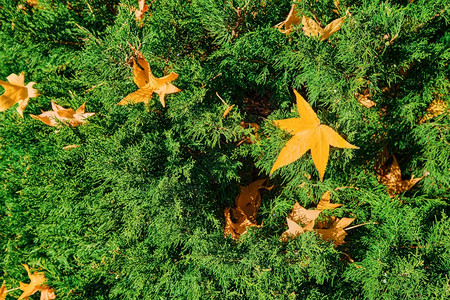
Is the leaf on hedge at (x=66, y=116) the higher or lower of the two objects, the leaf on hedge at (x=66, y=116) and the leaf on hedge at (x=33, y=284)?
the higher

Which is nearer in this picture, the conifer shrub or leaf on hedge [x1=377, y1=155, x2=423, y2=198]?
the conifer shrub

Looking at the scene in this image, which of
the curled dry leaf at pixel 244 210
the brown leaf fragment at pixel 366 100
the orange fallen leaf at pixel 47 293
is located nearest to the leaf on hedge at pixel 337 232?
the curled dry leaf at pixel 244 210

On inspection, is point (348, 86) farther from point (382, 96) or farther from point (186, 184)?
point (186, 184)

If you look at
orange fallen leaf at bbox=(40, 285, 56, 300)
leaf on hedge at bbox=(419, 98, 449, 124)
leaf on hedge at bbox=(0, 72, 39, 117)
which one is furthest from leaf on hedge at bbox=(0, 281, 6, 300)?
leaf on hedge at bbox=(419, 98, 449, 124)

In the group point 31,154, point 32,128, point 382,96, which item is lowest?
point 31,154

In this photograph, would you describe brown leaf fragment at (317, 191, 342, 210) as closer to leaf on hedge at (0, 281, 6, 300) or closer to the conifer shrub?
the conifer shrub

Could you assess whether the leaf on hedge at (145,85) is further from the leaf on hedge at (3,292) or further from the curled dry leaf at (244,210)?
the leaf on hedge at (3,292)

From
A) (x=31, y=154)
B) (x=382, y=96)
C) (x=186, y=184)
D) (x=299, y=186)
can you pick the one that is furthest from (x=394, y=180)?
(x=31, y=154)
